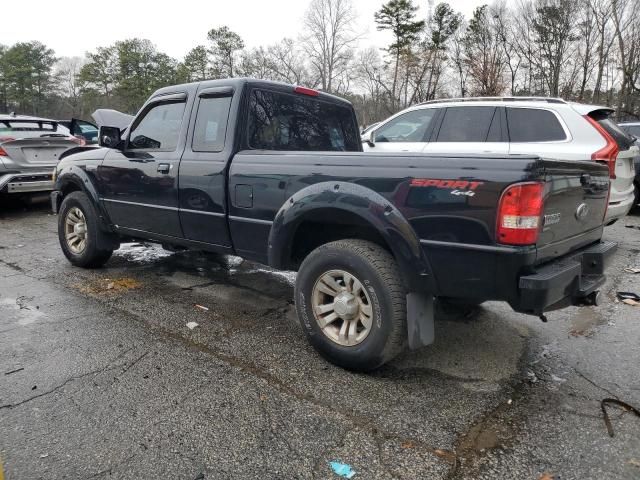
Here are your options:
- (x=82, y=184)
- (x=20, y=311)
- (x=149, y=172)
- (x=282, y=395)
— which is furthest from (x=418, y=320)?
(x=82, y=184)

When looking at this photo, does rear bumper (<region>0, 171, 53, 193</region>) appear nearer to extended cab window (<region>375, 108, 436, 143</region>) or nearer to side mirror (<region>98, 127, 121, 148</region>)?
side mirror (<region>98, 127, 121, 148</region>)

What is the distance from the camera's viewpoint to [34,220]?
8.53 metres

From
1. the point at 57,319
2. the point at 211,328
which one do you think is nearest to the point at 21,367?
the point at 57,319

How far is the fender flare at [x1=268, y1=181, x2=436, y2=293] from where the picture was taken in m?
2.67

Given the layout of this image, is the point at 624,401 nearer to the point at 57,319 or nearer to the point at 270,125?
the point at 270,125

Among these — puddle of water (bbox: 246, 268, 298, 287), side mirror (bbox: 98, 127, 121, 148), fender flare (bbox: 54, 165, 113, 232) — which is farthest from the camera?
puddle of water (bbox: 246, 268, 298, 287)

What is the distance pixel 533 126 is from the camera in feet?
19.7

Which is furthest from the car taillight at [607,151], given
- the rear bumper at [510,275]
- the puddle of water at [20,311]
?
the puddle of water at [20,311]

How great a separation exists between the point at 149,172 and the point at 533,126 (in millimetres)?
4710

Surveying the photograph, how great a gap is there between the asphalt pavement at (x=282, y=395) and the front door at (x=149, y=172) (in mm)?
769

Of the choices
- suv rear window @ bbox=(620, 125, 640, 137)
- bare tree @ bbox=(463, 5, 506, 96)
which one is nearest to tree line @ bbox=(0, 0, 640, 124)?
bare tree @ bbox=(463, 5, 506, 96)

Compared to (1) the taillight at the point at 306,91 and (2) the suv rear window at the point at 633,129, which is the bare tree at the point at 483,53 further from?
(1) the taillight at the point at 306,91

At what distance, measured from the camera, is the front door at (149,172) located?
13.7ft

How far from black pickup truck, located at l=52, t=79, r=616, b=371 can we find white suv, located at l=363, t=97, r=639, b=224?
95.3 inches
